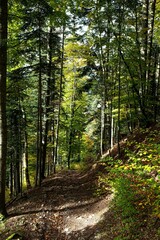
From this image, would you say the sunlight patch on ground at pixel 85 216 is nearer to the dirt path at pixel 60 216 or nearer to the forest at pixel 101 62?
the dirt path at pixel 60 216

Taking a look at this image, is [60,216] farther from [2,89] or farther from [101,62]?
[101,62]

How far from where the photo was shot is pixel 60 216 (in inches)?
358

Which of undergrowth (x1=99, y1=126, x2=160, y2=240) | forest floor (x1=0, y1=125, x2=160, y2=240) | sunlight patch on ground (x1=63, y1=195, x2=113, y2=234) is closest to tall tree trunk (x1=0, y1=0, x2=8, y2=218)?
forest floor (x1=0, y1=125, x2=160, y2=240)

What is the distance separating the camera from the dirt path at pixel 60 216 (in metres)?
7.50

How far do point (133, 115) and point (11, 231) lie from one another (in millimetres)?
9532

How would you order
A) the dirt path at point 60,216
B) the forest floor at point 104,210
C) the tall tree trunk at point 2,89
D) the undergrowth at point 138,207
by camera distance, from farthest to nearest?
the tall tree trunk at point 2,89 → the dirt path at point 60,216 → the forest floor at point 104,210 → the undergrowth at point 138,207

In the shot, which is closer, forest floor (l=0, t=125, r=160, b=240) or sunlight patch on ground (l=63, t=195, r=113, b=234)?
forest floor (l=0, t=125, r=160, b=240)

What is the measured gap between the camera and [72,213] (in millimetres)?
9305

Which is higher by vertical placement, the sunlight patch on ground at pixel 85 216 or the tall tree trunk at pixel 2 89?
the tall tree trunk at pixel 2 89

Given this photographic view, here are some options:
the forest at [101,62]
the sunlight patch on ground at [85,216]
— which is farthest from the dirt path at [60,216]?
the forest at [101,62]

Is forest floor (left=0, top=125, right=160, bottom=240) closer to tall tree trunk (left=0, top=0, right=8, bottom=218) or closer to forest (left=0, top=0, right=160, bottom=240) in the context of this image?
forest (left=0, top=0, right=160, bottom=240)

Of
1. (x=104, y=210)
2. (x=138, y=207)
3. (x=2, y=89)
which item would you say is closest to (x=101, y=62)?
(x=2, y=89)

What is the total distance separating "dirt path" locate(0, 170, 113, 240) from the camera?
750cm

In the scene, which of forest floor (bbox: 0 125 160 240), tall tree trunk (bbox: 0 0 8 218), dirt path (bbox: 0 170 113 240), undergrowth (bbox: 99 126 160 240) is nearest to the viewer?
undergrowth (bbox: 99 126 160 240)
